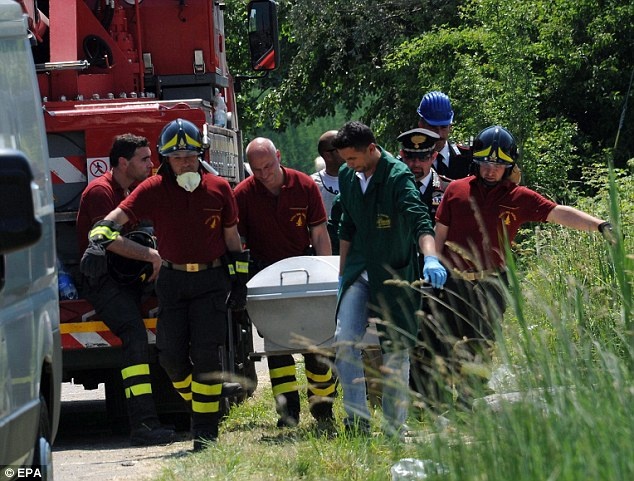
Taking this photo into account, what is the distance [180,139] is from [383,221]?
1526mm

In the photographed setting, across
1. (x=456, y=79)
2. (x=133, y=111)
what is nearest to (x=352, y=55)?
(x=456, y=79)

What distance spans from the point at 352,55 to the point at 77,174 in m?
15.3

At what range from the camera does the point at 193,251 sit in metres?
8.30

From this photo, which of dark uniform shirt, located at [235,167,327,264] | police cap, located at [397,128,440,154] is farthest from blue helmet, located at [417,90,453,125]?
dark uniform shirt, located at [235,167,327,264]

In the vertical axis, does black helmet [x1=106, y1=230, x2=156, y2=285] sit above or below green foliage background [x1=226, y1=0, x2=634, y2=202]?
below

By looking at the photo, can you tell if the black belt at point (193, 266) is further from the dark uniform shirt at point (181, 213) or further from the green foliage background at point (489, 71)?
the green foliage background at point (489, 71)

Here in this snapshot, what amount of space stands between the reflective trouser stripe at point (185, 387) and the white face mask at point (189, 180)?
1.24 metres

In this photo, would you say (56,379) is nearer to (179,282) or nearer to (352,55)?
(179,282)

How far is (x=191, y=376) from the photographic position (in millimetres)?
8641

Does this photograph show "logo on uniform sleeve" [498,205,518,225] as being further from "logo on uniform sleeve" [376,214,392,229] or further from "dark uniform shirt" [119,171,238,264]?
"dark uniform shirt" [119,171,238,264]

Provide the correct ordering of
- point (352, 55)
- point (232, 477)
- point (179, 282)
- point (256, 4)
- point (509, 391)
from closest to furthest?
point (509, 391) < point (232, 477) < point (179, 282) < point (256, 4) < point (352, 55)

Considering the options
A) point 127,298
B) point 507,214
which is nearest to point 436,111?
point 507,214

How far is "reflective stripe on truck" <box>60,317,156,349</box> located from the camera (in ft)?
29.9

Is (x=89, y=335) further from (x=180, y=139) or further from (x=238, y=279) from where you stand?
(x=180, y=139)
